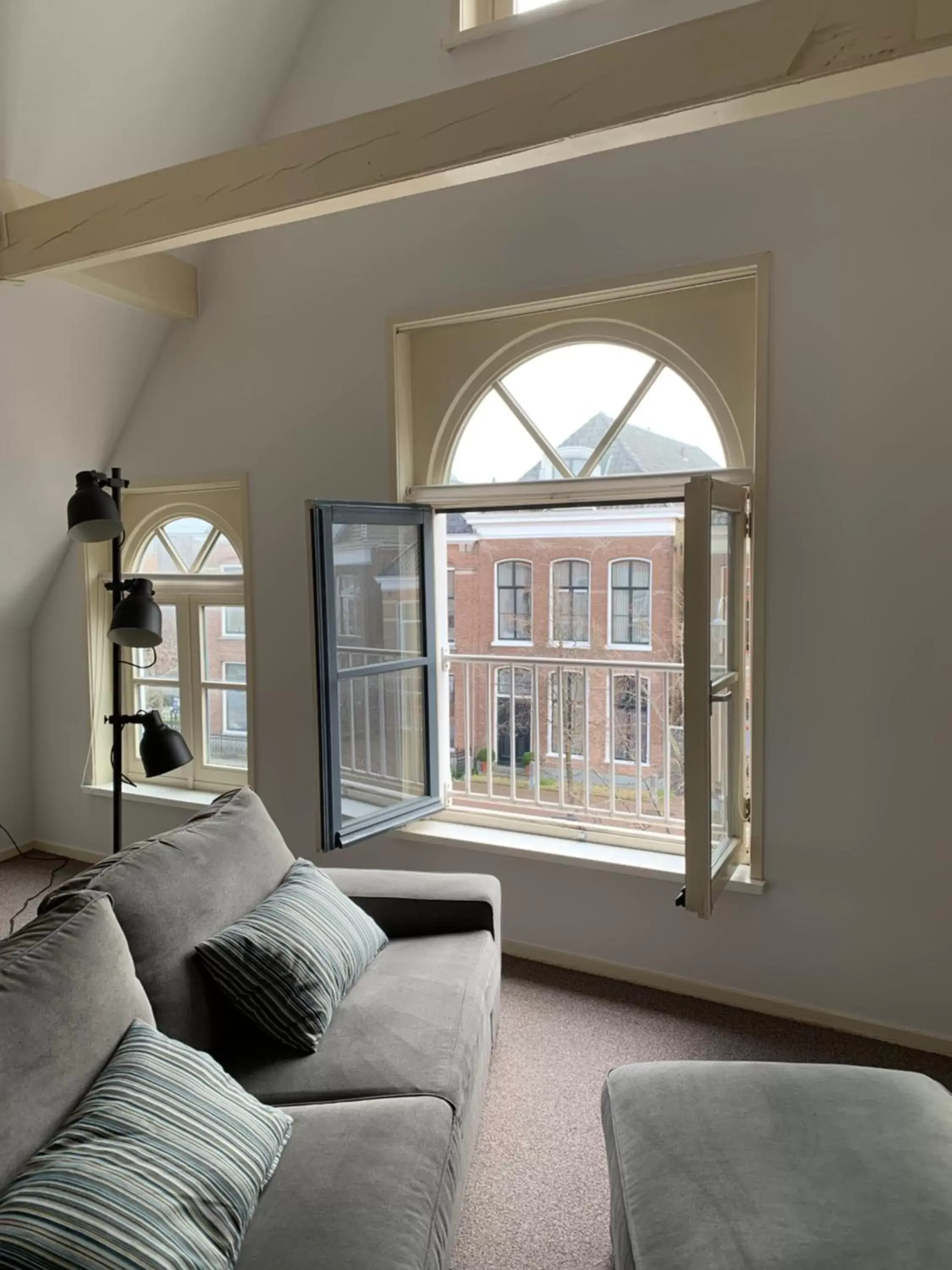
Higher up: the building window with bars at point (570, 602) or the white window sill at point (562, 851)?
the building window with bars at point (570, 602)

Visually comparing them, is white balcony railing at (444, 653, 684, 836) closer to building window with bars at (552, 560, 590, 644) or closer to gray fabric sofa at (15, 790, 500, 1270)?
building window with bars at (552, 560, 590, 644)

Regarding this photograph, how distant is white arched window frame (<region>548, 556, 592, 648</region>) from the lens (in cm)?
393

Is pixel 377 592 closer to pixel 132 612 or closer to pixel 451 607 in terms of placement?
pixel 451 607

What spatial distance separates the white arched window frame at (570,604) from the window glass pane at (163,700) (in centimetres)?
202

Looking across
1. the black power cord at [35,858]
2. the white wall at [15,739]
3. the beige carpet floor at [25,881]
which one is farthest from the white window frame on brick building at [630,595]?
the white wall at [15,739]

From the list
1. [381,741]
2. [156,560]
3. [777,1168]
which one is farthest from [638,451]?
[156,560]

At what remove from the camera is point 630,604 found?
12.5 ft

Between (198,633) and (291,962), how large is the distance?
257cm

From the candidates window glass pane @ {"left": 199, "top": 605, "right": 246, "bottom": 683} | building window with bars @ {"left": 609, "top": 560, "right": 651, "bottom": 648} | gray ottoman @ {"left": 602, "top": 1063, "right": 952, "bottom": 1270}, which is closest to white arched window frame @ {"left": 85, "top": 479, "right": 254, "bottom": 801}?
window glass pane @ {"left": 199, "top": 605, "right": 246, "bottom": 683}

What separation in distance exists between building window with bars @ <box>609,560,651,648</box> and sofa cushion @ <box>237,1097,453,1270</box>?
251 cm

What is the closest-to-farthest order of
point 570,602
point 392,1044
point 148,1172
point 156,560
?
point 148,1172 → point 392,1044 → point 570,602 → point 156,560

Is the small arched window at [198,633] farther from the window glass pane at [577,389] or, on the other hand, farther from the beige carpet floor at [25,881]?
the window glass pane at [577,389]

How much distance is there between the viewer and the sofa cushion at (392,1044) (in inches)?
67.3

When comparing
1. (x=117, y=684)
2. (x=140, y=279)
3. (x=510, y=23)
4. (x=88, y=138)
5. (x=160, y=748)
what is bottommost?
(x=160, y=748)
